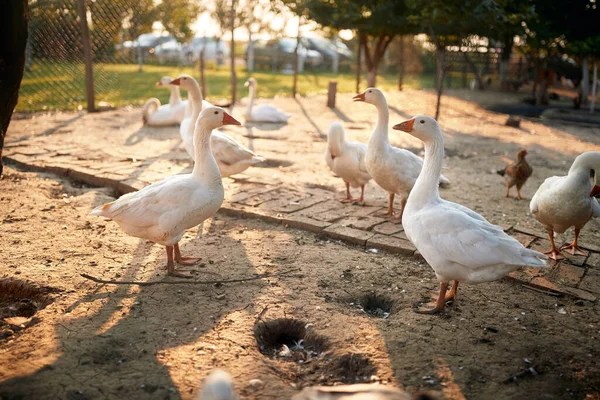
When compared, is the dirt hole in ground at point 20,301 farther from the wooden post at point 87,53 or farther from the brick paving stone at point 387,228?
the wooden post at point 87,53

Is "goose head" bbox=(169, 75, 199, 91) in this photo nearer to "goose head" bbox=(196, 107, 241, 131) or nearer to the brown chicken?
"goose head" bbox=(196, 107, 241, 131)

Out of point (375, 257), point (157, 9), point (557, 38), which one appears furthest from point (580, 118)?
point (157, 9)

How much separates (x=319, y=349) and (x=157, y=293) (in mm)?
1448

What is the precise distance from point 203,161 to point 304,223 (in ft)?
4.75

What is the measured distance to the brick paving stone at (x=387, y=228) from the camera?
5.32 metres

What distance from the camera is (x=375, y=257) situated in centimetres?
486

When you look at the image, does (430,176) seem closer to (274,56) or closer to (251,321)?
(251,321)

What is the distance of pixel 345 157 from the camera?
634 centimetres

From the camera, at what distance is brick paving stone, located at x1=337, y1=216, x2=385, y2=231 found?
5.46 meters

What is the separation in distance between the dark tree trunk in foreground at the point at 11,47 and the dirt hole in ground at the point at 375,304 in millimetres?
3394

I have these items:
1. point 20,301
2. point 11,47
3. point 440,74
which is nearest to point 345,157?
point 11,47

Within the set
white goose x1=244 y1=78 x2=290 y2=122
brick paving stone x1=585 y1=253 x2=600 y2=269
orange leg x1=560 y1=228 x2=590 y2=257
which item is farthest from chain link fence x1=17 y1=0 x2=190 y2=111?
brick paving stone x1=585 y1=253 x2=600 y2=269

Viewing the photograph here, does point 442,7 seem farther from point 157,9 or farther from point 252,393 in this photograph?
point 157,9

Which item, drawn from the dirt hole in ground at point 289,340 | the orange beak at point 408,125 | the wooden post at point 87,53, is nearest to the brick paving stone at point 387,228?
the orange beak at point 408,125
